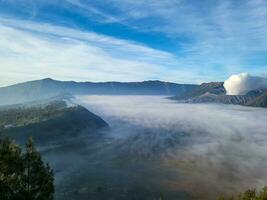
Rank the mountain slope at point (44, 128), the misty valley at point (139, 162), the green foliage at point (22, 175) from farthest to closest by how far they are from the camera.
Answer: the mountain slope at point (44, 128)
the misty valley at point (139, 162)
the green foliage at point (22, 175)

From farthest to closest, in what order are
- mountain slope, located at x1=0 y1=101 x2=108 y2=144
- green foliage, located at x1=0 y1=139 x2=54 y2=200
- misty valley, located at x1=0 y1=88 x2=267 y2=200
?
mountain slope, located at x1=0 y1=101 x2=108 y2=144, misty valley, located at x1=0 y1=88 x2=267 y2=200, green foliage, located at x1=0 y1=139 x2=54 y2=200

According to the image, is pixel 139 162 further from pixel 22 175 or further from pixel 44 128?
pixel 22 175

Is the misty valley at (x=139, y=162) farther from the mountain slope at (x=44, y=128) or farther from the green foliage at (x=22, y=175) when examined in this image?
the green foliage at (x=22, y=175)

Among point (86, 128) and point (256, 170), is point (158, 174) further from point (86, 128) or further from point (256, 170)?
point (86, 128)

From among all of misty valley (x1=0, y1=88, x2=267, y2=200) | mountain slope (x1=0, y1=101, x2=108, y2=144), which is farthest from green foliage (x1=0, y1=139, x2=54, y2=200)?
mountain slope (x1=0, y1=101, x2=108, y2=144)

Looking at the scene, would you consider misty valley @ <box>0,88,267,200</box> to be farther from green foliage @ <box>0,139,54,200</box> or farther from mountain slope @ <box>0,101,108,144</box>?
green foliage @ <box>0,139,54,200</box>

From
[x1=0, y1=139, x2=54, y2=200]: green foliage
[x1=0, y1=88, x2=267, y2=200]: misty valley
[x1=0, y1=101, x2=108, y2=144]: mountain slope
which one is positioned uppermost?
[x1=0, y1=139, x2=54, y2=200]: green foliage

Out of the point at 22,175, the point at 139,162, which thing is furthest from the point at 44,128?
the point at 22,175

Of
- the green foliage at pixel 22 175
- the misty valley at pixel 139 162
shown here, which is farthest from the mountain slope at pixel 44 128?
the green foliage at pixel 22 175
